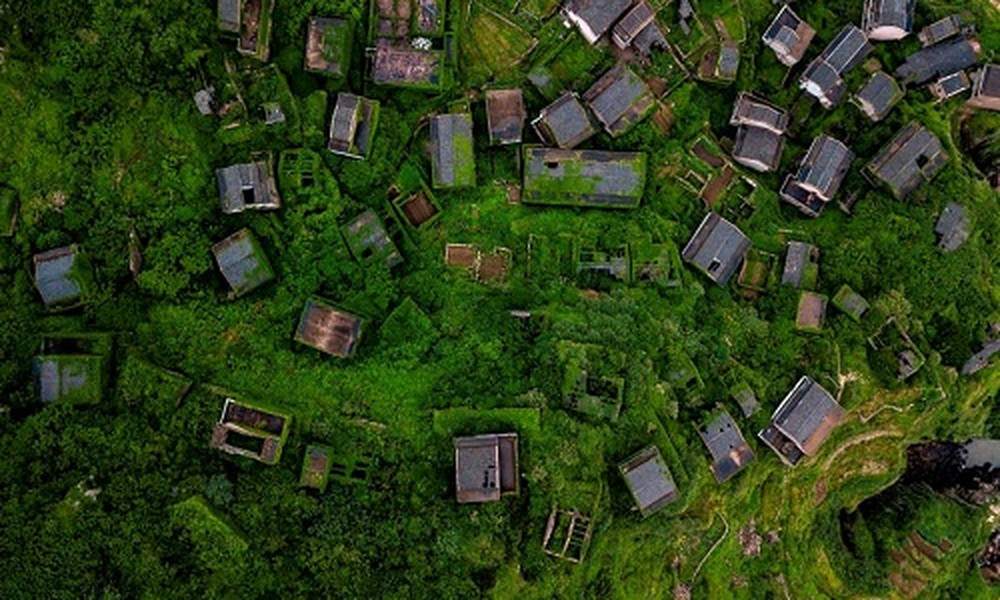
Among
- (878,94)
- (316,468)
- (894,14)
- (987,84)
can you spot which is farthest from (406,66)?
(987,84)

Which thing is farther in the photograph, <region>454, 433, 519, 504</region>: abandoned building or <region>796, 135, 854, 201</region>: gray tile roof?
<region>796, 135, 854, 201</region>: gray tile roof

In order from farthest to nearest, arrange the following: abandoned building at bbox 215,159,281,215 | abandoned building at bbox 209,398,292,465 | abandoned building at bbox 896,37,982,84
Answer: abandoned building at bbox 896,37,982,84 → abandoned building at bbox 215,159,281,215 → abandoned building at bbox 209,398,292,465

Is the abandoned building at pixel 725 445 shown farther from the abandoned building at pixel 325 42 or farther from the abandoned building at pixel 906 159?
the abandoned building at pixel 325 42

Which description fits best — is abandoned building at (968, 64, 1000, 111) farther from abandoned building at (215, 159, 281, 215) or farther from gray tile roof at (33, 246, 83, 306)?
gray tile roof at (33, 246, 83, 306)

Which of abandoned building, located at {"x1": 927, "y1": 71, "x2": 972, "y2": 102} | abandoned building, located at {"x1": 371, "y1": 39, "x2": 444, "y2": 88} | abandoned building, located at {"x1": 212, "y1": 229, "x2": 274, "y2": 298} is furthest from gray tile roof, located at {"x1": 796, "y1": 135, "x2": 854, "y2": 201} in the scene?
abandoned building, located at {"x1": 212, "y1": 229, "x2": 274, "y2": 298}

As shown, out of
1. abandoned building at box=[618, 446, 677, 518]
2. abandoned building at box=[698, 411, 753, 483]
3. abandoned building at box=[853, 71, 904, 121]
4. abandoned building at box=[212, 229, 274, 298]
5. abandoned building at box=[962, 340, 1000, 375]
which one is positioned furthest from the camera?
abandoned building at box=[962, 340, 1000, 375]

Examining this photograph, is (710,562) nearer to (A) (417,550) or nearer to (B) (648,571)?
(B) (648,571)

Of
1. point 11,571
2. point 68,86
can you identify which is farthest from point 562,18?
point 11,571
